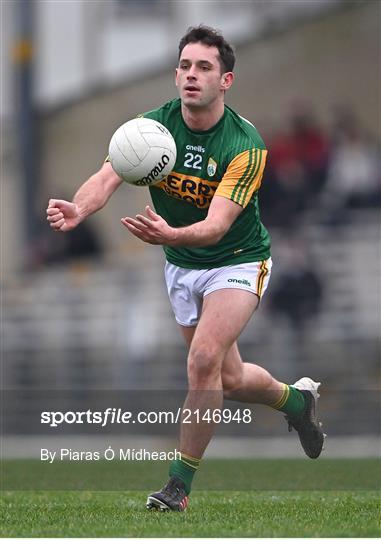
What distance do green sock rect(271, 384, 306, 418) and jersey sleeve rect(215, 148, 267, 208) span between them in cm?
153

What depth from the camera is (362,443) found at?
53.0ft

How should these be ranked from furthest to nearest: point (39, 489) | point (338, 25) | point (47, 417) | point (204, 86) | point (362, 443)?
point (338, 25) < point (47, 417) < point (362, 443) < point (39, 489) < point (204, 86)

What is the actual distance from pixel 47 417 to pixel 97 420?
70cm

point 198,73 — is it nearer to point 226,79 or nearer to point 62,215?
point 226,79

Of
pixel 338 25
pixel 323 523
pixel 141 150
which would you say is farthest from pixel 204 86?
pixel 338 25

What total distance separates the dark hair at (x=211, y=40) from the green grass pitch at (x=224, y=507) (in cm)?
251

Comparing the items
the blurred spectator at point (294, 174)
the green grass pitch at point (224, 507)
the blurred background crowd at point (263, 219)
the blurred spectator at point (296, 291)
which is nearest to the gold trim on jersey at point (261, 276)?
the green grass pitch at point (224, 507)

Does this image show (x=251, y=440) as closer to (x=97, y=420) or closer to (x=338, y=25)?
(x=97, y=420)

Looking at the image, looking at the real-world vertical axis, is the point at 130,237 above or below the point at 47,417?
above

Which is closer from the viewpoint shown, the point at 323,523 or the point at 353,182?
the point at 323,523

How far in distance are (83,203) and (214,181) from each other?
29.7 inches

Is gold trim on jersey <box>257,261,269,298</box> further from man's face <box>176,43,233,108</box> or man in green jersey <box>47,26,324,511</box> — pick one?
man's face <box>176,43,233,108</box>

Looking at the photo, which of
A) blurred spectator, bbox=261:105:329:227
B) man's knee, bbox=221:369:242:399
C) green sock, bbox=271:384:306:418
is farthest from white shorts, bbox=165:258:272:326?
blurred spectator, bbox=261:105:329:227

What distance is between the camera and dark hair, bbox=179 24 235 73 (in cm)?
850
